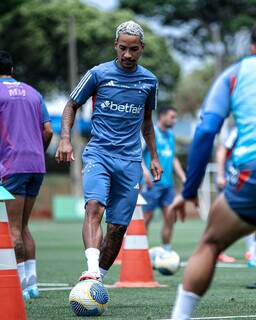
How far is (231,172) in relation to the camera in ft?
20.9

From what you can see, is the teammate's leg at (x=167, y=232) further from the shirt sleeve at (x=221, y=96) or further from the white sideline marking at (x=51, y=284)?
the shirt sleeve at (x=221, y=96)

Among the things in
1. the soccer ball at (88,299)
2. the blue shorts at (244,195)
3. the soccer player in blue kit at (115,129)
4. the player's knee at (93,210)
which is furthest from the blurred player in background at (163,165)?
the blue shorts at (244,195)

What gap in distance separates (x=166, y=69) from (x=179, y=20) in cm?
515

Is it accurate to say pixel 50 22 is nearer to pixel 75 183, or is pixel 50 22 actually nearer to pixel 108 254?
pixel 75 183

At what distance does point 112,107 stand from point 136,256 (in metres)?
2.45

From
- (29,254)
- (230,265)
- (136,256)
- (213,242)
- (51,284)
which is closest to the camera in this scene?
(213,242)

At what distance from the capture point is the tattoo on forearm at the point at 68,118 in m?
9.06

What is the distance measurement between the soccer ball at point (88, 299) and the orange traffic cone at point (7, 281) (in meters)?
1.03

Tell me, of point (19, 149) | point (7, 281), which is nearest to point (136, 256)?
point (19, 149)

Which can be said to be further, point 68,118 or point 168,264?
point 168,264

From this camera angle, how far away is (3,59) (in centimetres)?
1033

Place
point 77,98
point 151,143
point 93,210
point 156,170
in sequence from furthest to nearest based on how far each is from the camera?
point 151,143 < point 156,170 < point 77,98 < point 93,210

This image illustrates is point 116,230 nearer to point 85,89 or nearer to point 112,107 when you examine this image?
point 112,107

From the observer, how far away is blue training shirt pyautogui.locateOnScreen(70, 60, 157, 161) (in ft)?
30.5
